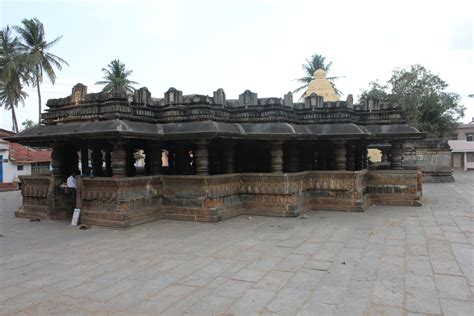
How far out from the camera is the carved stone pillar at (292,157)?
9984 mm

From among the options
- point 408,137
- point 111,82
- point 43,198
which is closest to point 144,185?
point 43,198

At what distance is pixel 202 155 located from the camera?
821 cm

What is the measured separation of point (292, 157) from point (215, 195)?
295 centimetres

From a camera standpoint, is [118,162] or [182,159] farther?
[182,159]

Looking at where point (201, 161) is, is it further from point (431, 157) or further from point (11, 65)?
point (11, 65)

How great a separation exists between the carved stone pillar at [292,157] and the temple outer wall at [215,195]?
0.86 m

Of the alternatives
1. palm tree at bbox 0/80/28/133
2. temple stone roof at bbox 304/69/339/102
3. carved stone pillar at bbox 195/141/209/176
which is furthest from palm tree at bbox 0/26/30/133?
carved stone pillar at bbox 195/141/209/176

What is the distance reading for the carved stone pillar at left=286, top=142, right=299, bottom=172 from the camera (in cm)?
998

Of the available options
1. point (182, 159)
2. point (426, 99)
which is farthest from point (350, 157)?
point (426, 99)

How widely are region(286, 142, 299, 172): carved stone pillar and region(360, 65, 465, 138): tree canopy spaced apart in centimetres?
2301

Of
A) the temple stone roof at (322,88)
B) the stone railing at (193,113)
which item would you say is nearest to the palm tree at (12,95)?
the temple stone roof at (322,88)

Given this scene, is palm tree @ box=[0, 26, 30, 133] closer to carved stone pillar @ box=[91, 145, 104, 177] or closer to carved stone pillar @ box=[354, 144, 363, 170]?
carved stone pillar @ box=[91, 145, 104, 177]

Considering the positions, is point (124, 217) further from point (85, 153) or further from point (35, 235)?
point (85, 153)

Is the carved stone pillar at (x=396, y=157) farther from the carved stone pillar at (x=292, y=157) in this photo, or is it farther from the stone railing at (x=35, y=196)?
the stone railing at (x=35, y=196)
